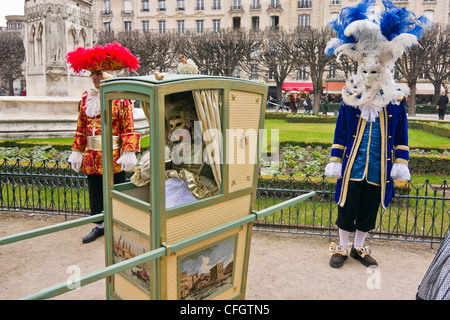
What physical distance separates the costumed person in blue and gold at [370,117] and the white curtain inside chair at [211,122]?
1640mm

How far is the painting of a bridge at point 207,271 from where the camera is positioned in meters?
2.88

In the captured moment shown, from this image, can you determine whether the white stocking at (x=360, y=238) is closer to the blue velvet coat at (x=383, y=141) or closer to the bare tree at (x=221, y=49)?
the blue velvet coat at (x=383, y=141)

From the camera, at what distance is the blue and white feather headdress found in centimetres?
378

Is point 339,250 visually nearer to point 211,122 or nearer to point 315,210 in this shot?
point 315,210

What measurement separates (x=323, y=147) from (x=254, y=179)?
288 inches

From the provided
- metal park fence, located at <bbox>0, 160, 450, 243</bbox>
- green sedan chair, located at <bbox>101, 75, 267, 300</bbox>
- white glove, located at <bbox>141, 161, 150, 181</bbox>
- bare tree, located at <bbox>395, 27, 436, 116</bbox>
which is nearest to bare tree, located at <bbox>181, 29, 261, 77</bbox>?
bare tree, located at <bbox>395, 27, 436, 116</bbox>

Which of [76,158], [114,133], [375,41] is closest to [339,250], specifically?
[375,41]

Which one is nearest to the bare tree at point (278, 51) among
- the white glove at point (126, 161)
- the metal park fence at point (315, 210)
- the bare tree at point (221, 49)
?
the bare tree at point (221, 49)

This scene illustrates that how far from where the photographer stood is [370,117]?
401 centimetres

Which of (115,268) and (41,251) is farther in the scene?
(41,251)

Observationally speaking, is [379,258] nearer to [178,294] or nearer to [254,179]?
[254,179]

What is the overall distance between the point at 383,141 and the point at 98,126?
3.28 meters
